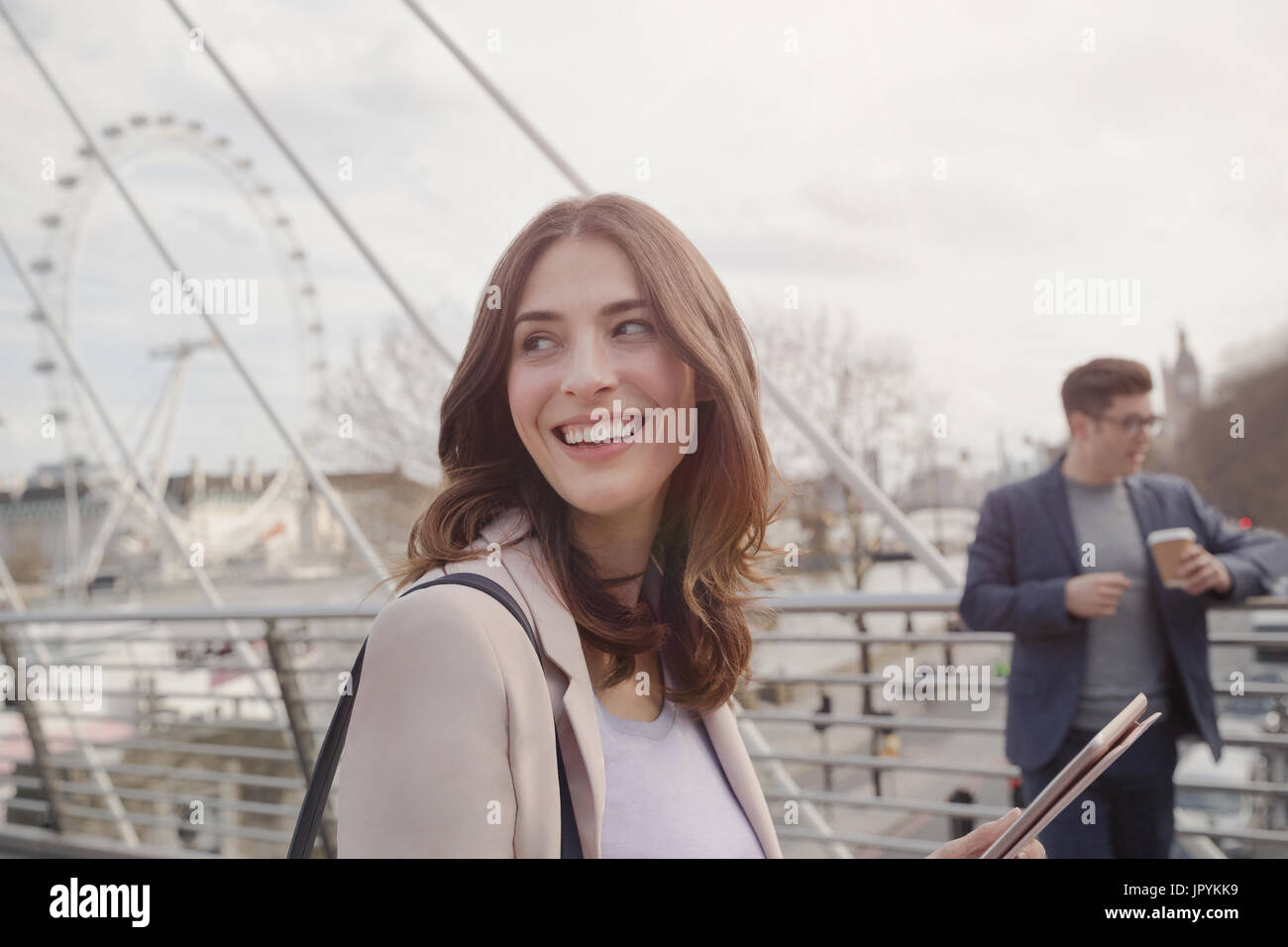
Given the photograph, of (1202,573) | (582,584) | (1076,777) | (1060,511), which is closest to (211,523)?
(1060,511)

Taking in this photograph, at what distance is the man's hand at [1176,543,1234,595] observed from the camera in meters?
2.20

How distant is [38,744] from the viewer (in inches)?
173

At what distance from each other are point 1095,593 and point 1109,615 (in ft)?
0.28

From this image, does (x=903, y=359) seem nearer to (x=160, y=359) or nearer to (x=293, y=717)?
(x=293, y=717)

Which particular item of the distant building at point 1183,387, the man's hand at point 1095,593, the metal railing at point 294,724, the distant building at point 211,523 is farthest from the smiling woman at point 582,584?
the distant building at point 211,523

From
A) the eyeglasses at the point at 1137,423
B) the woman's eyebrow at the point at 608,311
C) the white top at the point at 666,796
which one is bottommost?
the white top at the point at 666,796

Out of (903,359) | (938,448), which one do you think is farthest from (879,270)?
(938,448)

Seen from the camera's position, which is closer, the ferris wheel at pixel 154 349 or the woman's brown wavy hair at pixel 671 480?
the woman's brown wavy hair at pixel 671 480

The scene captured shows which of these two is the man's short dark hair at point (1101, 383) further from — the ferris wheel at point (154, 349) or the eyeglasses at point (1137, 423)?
the ferris wheel at point (154, 349)

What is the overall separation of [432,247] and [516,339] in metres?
10.0

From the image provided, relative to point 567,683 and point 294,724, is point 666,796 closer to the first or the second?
point 567,683

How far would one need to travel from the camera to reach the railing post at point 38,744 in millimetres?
4254

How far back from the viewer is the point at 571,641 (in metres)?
0.75

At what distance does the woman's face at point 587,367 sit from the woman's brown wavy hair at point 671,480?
14 millimetres
